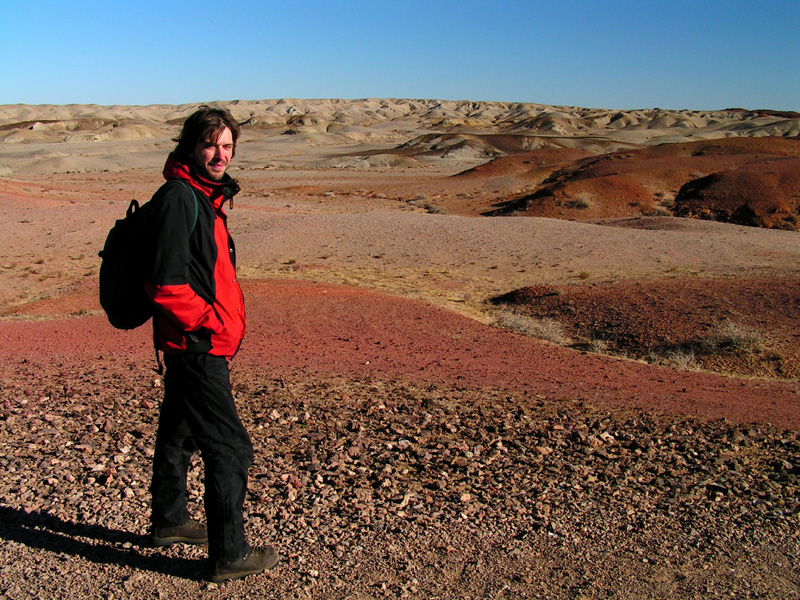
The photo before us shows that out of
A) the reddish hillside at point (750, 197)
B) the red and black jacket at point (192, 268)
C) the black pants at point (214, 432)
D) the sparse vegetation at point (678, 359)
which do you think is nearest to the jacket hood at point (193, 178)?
the red and black jacket at point (192, 268)

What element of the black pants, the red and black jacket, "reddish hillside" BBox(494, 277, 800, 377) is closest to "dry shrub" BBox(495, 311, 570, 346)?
"reddish hillside" BBox(494, 277, 800, 377)

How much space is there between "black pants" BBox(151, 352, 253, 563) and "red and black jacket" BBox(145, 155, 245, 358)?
0.29 feet

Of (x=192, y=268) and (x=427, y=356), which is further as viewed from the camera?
(x=427, y=356)

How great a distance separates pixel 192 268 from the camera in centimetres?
290

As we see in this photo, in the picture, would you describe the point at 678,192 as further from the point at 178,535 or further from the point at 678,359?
the point at 178,535

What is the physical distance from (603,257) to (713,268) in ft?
8.97

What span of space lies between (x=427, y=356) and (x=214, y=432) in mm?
4949

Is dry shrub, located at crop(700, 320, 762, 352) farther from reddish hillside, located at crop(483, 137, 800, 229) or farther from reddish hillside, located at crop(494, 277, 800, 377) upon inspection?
reddish hillside, located at crop(483, 137, 800, 229)

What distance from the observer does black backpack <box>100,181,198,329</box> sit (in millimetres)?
2873

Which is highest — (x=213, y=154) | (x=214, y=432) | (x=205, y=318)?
(x=213, y=154)

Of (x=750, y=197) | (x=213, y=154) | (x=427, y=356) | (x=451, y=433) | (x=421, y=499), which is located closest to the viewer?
(x=213, y=154)

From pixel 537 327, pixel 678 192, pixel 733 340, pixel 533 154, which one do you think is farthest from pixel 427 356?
pixel 533 154

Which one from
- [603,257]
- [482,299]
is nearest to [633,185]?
[603,257]

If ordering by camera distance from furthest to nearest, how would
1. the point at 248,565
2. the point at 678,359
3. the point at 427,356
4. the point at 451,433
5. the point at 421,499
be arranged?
the point at 678,359, the point at 427,356, the point at 451,433, the point at 421,499, the point at 248,565
